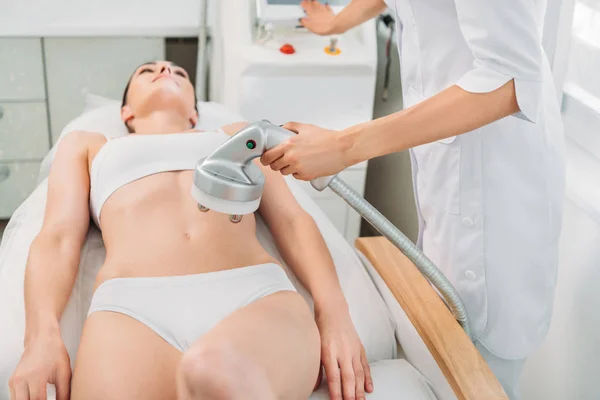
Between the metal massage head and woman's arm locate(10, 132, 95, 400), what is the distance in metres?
0.47

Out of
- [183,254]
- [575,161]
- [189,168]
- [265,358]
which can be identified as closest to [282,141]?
[265,358]

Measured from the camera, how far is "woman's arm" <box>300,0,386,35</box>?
164 centimetres

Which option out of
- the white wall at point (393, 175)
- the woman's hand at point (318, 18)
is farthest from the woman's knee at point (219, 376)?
the white wall at point (393, 175)

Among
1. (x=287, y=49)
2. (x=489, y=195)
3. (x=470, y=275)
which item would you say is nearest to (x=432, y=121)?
(x=489, y=195)

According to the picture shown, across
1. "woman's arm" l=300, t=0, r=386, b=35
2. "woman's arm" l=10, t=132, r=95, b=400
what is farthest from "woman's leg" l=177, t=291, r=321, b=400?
"woman's arm" l=300, t=0, r=386, b=35

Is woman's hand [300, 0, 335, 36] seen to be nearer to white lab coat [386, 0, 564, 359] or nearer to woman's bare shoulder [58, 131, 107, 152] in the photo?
white lab coat [386, 0, 564, 359]

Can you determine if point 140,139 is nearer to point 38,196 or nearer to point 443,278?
point 38,196

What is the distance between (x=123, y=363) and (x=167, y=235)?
1.18 ft

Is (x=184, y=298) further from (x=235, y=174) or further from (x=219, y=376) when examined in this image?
(x=235, y=174)

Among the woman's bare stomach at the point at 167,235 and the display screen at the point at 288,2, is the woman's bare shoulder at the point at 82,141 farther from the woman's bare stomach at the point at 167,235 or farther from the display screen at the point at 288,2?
the display screen at the point at 288,2

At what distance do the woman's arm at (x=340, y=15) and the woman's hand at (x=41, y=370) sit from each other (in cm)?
98

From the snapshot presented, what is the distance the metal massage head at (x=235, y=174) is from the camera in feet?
3.41

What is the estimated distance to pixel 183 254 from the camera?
147 cm

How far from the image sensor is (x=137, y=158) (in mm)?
1705
